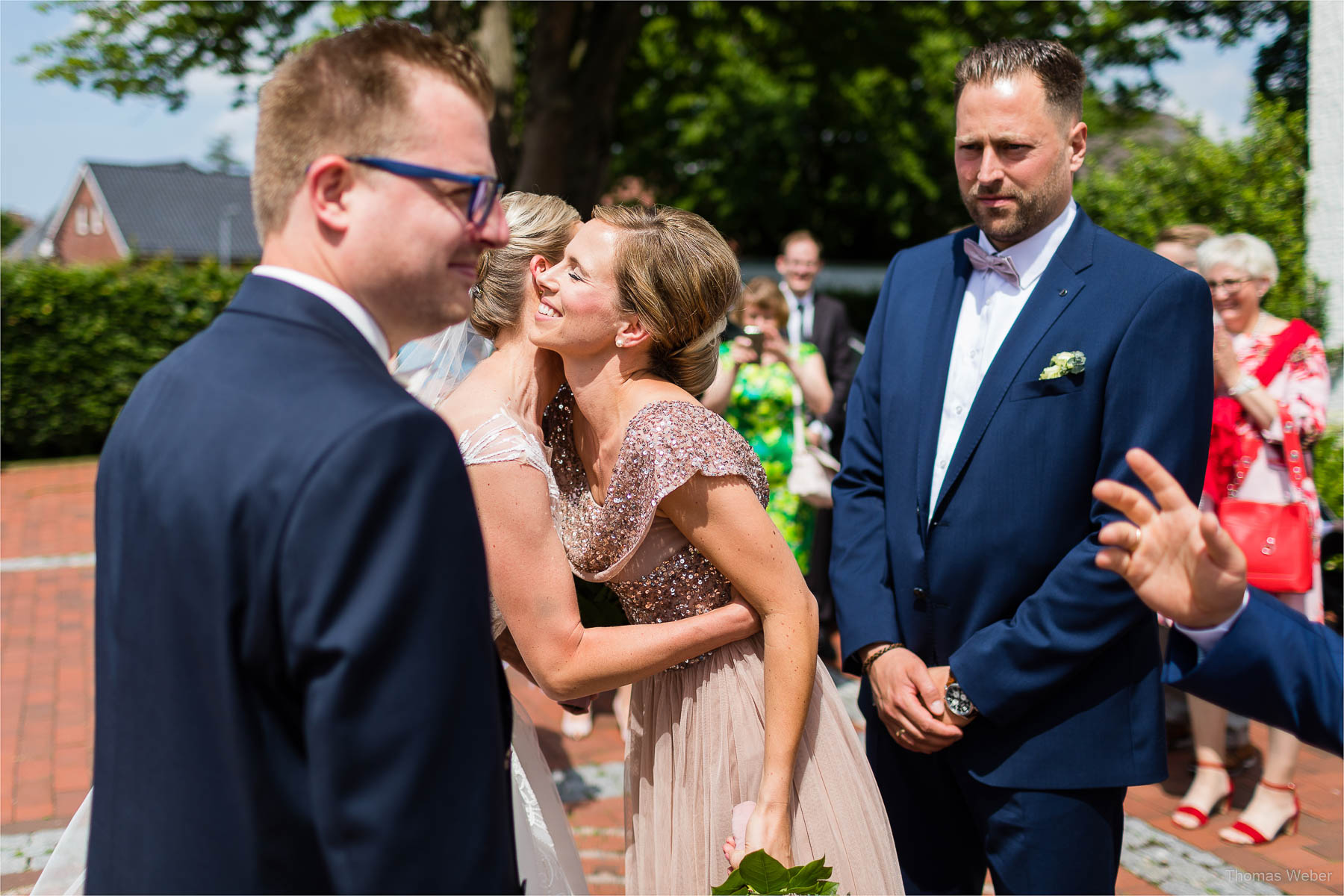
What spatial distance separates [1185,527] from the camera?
1264 mm

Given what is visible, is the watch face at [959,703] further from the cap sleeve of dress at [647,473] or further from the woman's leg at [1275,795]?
the woman's leg at [1275,795]

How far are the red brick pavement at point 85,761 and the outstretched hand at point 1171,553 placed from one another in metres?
2.70

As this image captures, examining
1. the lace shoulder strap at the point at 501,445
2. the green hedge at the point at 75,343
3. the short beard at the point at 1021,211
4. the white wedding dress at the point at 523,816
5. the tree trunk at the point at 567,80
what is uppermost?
the tree trunk at the point at 567,80

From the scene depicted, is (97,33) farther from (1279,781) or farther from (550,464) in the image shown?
(1279,781)

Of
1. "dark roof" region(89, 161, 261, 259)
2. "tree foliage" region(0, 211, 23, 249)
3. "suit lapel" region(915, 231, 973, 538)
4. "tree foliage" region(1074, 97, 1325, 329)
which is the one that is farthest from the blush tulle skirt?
"tree foliage" region(0, 211, 23, 249)

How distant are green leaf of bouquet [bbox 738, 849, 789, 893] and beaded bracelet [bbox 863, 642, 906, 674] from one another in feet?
2.24

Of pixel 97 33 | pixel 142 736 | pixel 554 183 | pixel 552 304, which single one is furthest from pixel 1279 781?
pixel 97 33

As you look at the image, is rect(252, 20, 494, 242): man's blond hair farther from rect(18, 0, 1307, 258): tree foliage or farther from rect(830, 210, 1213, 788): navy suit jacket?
rect(18, 0, 1307, 258): tree foliage

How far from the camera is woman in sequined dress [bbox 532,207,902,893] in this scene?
192 cm

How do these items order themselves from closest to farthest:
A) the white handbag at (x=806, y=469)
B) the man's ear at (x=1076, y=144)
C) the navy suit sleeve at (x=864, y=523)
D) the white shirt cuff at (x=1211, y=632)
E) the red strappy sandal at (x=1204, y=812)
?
the white shirt cuff at (x=1211, y=632)
the man's ear at (x=1076, y=144)
the navy suit sleeve at (x=864, y=523)
the red strappy sandal at (x=1204, y=812)
the white handbag at (x=806, y=469)

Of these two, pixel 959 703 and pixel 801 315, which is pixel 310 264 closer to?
pixel 959 703

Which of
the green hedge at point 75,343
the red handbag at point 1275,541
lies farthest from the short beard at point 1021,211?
the green hedge at point 75,343

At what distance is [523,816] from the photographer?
80.4 inches

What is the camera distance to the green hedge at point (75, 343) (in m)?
13.7
